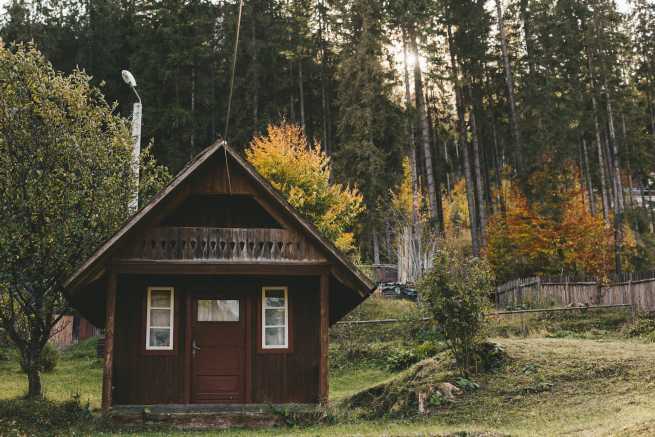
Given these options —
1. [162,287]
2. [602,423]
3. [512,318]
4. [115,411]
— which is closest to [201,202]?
[162,287]

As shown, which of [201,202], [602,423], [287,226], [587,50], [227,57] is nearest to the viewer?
[602,423]

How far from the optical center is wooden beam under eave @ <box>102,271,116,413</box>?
14.9m

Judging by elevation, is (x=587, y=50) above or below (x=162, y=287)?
above

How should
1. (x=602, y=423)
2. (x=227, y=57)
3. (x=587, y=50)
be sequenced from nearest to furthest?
(x=602, y=423)
(x=587, y=50)
(x=227, y=57)

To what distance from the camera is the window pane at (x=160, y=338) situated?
53.2 ft

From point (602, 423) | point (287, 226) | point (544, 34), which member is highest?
point (544, 34)

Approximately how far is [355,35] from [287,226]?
107 feet

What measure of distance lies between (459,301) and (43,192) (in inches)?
397

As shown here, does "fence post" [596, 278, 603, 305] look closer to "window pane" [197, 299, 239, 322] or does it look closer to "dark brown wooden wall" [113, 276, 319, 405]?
"dark brown wooden wall" [113, 276, 319, 405]

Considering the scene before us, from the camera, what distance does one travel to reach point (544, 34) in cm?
4456

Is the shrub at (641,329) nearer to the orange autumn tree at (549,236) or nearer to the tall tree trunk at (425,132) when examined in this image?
the orange autumn tree at (549,236)

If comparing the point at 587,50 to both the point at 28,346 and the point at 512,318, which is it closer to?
the point at 512,318

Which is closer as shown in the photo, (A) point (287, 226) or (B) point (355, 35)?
(A) point (287, 226)

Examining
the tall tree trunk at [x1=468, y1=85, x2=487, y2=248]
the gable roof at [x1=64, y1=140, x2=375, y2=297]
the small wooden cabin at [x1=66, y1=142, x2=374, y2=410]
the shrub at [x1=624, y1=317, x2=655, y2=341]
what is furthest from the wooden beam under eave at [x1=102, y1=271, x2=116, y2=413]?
the tall tree trunk at [x1=468, y1=85, x2=487, y2=248]
